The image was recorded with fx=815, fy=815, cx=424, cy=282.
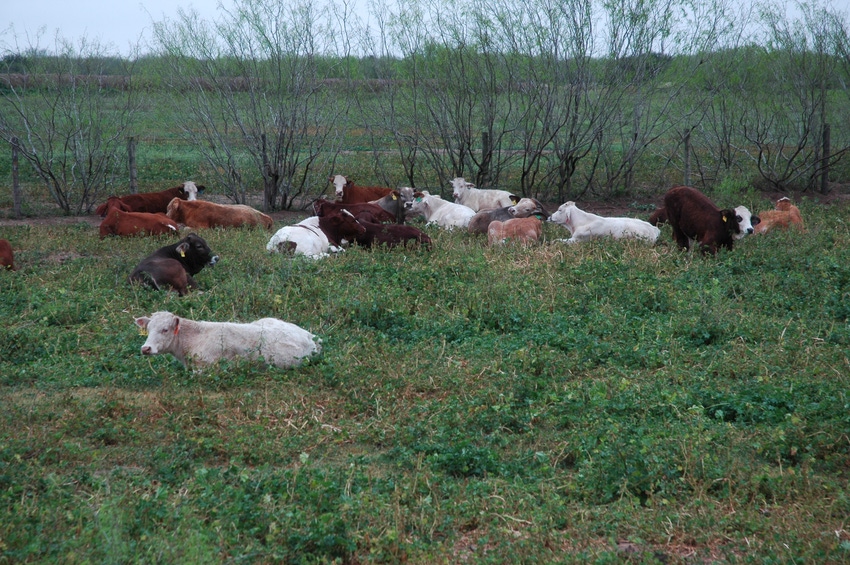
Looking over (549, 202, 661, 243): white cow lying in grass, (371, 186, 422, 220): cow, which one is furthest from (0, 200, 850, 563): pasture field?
(371, 186, 422, 220): cow

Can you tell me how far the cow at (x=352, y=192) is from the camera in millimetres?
17797

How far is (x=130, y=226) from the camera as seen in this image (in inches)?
529

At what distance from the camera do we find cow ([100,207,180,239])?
44.0 feet

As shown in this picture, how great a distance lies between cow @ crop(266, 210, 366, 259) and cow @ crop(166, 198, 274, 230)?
9.06 ft

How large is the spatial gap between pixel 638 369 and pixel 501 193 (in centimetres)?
1036

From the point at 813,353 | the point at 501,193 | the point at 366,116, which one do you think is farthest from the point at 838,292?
the point at 366,116

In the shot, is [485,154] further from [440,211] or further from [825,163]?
[825,163]

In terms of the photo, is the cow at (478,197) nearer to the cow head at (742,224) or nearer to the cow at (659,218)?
the cow at (659,218)

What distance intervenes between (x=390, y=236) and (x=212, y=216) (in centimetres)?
464

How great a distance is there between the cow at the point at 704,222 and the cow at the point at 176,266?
685 cm

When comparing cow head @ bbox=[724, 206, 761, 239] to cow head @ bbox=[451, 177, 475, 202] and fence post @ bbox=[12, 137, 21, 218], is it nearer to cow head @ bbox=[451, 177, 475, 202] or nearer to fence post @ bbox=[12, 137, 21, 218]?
cow head @ bbox=[451, 177, 475, 202]

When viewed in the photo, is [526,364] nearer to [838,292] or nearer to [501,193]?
[838,292]

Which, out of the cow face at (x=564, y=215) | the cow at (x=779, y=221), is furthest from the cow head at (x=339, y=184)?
the cow at (x=779, y=221)

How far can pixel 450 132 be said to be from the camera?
742 inches
